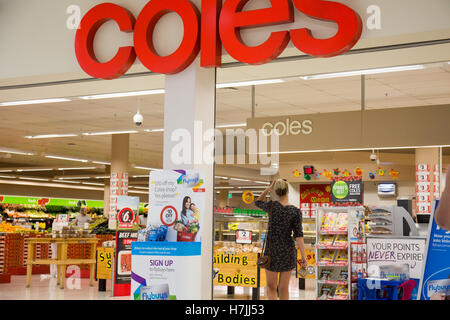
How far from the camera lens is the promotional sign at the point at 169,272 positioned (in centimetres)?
496

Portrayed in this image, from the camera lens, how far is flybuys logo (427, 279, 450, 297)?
3670 millimetres

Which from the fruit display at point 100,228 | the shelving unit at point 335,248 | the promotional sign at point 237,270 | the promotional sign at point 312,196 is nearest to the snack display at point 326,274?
the shelving unit at point 335,248

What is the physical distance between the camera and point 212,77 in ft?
19.3

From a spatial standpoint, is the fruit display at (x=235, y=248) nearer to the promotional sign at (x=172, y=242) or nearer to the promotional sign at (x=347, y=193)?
the promotional sign at (x=347, y=193)

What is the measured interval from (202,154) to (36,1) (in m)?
3.07

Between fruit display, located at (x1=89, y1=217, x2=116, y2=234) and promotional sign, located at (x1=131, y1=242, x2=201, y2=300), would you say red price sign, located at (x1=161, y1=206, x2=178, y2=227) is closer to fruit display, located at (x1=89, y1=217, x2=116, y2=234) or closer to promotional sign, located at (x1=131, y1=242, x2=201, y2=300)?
promotional sign, located at (x1=131, y1=242, x2=201, y2=300)

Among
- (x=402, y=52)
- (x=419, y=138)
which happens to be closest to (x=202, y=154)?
(x=402, y=52)

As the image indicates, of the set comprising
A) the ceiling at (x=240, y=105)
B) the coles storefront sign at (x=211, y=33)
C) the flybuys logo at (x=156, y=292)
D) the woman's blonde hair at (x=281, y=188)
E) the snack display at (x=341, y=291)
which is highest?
the ceiling at (x=240, y=105)

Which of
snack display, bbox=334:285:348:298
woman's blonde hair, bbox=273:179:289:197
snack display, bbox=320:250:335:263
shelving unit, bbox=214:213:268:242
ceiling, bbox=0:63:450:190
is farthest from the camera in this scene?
shelving unit, bbox=214:213:268:242

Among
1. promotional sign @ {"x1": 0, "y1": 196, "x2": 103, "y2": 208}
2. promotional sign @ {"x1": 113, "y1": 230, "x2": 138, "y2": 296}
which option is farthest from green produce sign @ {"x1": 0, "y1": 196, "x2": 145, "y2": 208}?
promotional sign @ {"x1": 113, "y1": 230, "x2": 138, "y2": 296}

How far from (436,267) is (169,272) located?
7.38ft

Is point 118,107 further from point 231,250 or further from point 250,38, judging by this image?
point 250,38

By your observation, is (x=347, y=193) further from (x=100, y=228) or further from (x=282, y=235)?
(x=100, y=228)

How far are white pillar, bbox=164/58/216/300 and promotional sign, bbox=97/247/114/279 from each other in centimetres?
536
